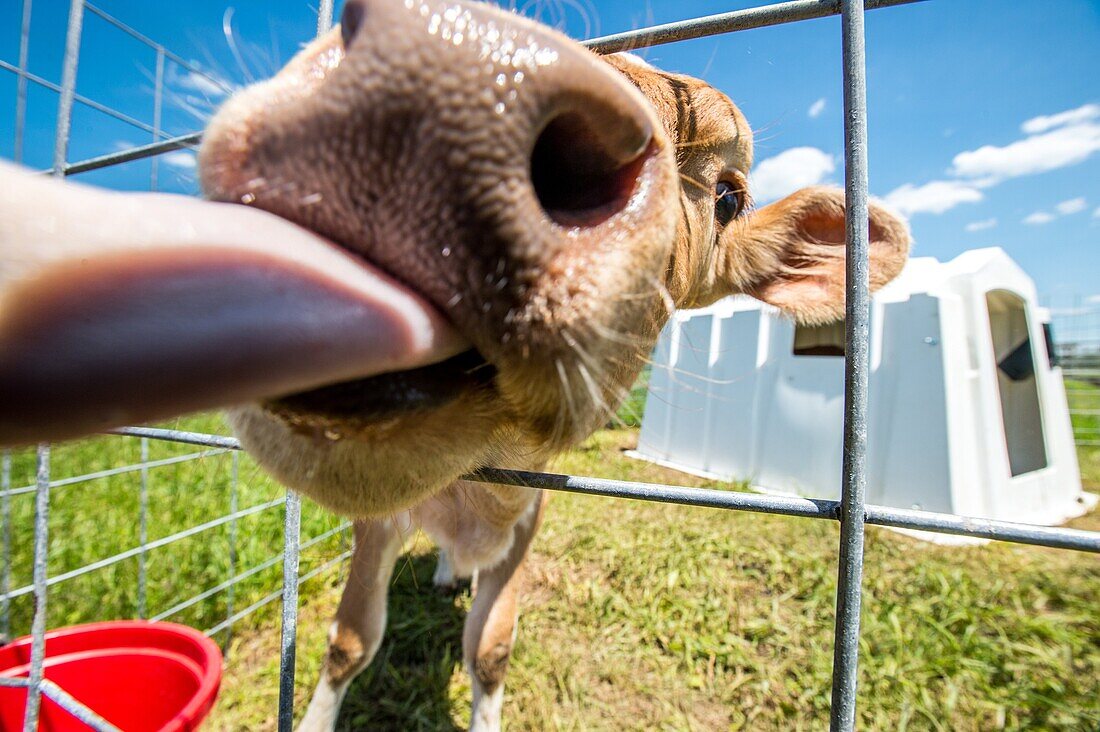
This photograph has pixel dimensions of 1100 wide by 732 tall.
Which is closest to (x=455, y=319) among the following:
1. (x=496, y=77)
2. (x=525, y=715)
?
(x=496, y=77)

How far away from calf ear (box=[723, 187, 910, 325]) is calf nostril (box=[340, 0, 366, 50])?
1839 millimetres

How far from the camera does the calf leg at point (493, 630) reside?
8.64 feet

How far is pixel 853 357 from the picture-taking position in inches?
36.9

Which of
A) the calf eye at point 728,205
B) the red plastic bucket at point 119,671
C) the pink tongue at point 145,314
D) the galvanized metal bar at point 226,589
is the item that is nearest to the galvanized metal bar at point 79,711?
the red plastic bucket at point 119,671

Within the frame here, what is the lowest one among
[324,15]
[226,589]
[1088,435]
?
[226,589]

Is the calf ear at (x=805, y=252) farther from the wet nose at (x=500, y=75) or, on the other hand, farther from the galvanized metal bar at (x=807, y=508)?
the wet nose at (x=500, y=75)

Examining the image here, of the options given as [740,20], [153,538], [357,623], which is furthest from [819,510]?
[153,538]

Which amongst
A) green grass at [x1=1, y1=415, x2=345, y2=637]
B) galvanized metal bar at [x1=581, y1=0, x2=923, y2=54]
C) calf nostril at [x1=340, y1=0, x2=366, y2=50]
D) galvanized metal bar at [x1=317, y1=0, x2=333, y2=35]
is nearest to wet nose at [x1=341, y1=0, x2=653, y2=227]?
calf nostril at [x1=340, y1=0, x2=366, y2=50]

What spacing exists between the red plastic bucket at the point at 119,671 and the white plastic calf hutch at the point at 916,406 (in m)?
3.06

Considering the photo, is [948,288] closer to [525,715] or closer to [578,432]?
[525,715]

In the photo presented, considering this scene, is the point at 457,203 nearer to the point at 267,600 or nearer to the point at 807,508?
the point at 807,508

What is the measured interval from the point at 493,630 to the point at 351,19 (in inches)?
103

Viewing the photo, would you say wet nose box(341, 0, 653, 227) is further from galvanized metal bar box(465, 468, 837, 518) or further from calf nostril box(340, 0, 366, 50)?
galvanized metal bar box(465, 468, 837, 518)

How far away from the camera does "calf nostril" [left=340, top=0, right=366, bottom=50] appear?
634 millimetres
